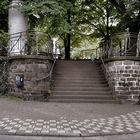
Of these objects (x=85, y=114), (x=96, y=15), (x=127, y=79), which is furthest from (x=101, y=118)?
(x=96, y=15)

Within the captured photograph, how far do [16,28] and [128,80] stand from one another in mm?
6570

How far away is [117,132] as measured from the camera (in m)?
8.16

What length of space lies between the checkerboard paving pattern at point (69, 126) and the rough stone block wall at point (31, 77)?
433 cm

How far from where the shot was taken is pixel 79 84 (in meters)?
15.2

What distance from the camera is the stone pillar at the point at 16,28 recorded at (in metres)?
15.3

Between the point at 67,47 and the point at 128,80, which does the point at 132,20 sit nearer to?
the point at 128,80

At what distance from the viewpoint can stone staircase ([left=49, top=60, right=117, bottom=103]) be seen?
13914mm

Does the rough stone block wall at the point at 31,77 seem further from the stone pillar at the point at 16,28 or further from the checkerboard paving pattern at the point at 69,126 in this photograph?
the checkerboard paving pattern at the point at 69,126

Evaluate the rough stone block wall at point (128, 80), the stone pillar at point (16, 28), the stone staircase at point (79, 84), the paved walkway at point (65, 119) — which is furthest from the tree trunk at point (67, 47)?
the paved walkway at point (65, 119)

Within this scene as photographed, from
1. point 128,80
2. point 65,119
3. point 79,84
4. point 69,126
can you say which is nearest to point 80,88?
point 79,84

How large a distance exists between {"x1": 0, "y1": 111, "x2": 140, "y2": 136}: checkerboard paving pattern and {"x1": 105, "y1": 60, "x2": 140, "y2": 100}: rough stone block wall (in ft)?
13.7

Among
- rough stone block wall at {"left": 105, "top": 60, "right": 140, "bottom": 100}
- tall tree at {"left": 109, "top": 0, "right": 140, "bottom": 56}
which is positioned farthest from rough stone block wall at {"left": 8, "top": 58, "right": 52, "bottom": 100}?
tall tree at {"left": 109, "top": 0, "right": 140, "bottom": 56}

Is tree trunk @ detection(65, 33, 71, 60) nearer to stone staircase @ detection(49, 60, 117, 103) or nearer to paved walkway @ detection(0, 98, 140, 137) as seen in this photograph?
stone staircase @ detection(49, 60, 117, 103)

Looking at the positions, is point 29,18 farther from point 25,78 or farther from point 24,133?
point 24,133
